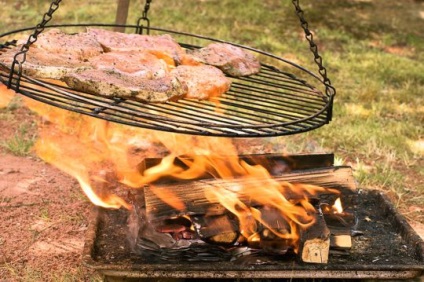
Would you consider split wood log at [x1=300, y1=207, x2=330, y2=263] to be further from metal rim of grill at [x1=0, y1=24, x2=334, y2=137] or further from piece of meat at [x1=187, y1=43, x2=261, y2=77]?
piece of meat at [x1=187, y1=43, x2=261, y2=77]

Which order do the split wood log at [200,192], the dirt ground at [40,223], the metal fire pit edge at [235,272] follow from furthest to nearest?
the dirt ground at [40,223], the split wood log at [200,192], the metal fire pit edge at [235,272]

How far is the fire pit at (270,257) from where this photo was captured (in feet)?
8.27

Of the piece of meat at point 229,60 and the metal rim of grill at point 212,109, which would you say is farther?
the piece of meat at point 229,60

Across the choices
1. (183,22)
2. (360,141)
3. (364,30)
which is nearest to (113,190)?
(360,141)

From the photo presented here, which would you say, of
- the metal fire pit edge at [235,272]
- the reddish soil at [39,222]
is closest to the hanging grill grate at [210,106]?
the metal fire pit edge at [235,272]

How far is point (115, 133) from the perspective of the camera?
482cm

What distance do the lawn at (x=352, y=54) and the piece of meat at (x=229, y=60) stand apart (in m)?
1.42

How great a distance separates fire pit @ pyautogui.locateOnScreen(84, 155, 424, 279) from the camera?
2520 millimetres

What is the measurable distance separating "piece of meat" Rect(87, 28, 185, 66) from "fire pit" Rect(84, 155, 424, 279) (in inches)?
33.1

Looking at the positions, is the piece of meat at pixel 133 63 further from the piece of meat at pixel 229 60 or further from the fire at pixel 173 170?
the fire at pixel 173 170

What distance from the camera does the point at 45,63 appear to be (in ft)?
8.30

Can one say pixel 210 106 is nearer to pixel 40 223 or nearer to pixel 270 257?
pixel 270 257

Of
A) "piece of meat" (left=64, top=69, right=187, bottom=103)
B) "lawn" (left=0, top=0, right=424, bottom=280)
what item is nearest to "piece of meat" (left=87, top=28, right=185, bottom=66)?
"piece of meat" (left=64, top=69, right=187, bottom=103)

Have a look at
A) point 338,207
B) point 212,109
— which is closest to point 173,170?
point 212,109
